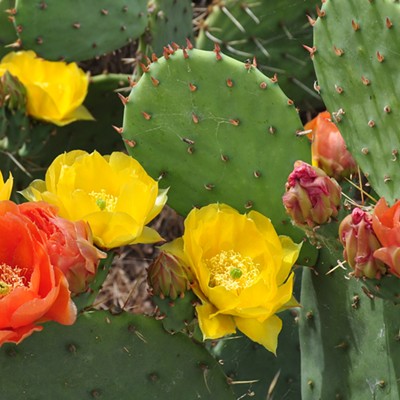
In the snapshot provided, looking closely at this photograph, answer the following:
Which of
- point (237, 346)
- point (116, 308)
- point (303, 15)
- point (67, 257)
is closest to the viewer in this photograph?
point (67, 257)

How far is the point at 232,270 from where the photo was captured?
1.25 m

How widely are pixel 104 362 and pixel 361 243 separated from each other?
38cm

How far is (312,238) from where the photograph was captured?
125cm

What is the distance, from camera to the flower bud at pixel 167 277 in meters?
1.22

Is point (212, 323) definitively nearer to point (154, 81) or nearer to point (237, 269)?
point (237, 269)

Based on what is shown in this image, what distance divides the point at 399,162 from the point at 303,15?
38.7 inches

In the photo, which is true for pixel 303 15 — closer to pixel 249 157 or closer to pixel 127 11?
pixel 127 11

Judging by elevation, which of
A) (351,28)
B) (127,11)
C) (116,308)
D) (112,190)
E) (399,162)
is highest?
(351,28)

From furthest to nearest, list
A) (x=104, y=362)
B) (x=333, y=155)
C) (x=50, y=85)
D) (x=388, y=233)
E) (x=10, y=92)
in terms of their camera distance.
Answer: (x=50, y=85)
(x=10, y=92)
(x=333, y=155)
(x=104, y=362)
(x=388, y=233)

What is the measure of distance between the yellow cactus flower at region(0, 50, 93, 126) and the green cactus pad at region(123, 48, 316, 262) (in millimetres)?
579

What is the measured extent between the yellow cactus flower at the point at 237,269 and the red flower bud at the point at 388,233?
188mm

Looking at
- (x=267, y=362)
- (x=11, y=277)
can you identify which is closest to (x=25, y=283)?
(x=11, y=277)

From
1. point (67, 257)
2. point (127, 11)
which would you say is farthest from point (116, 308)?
point (67, 257)

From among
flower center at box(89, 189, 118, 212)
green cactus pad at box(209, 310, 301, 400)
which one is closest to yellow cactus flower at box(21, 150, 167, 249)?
flower center at box(89, 189, 118, 212)
